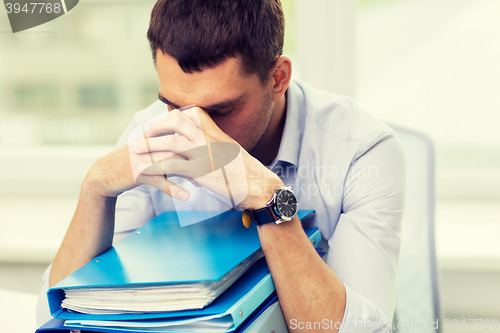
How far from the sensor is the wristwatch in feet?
2.42

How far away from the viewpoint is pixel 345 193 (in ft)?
3.22

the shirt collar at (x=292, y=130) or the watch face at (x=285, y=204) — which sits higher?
the shirt collar at (x=292, y=130)

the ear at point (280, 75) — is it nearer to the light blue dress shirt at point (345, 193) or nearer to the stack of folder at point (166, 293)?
the light blue dress shirt at point (345, 193)

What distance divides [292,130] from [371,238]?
0.36 metres

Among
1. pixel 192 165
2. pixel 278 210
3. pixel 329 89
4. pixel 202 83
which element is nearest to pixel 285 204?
pixel 278 210

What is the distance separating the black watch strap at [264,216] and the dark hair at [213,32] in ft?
1.11

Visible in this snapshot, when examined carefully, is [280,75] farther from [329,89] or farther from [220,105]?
[329,89]

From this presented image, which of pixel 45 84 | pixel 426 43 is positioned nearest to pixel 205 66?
pixel 426 43

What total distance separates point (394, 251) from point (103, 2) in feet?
4.81

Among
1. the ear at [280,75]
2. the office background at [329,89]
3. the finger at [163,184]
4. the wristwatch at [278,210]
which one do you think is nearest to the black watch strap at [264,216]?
the wristwatch at [278,210]

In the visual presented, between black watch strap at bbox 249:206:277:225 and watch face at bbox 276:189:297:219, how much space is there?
2 cm

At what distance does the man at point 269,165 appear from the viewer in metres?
0.74

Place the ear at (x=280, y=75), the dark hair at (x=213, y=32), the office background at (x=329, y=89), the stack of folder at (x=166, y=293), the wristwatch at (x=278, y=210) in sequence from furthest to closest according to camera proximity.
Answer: the office background at (x=329, y=89)
the ear at (x=280, y=75)
the dark hair at (x=213, y=32)
the wristwatch at (x=278, y=210)
the stack of folder at (x=166, y=293)

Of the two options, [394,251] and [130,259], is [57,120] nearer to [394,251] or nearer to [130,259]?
[130,259]
